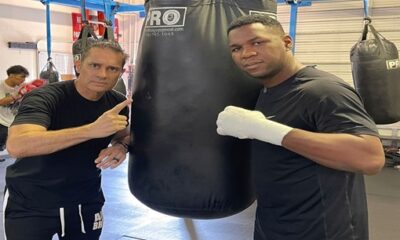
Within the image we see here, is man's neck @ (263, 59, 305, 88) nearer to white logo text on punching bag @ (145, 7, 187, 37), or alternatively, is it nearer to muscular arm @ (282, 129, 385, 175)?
muscular arm @ (282, 129, 385, 175)

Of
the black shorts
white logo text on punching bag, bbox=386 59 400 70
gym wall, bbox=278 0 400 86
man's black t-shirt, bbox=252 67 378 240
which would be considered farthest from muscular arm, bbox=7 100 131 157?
gym wall, bbox=278 0 400 86

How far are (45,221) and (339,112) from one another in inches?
50.5

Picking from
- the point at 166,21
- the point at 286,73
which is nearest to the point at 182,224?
the point at 166,21

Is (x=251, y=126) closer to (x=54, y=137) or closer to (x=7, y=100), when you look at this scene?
(x=54, y=137)

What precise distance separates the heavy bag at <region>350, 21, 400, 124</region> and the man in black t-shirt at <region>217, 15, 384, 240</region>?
230 centimetres

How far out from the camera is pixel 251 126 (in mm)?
1330

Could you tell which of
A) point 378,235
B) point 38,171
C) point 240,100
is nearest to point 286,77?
point 240,100

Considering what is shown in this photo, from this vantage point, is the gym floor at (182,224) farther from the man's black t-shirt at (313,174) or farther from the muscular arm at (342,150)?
the muscular arm at (342,150)

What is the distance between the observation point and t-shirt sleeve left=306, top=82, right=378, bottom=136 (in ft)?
4.09

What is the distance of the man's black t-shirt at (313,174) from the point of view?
129cm

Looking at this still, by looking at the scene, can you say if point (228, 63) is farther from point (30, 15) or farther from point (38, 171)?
point (30, 15)

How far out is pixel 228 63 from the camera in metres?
1.63

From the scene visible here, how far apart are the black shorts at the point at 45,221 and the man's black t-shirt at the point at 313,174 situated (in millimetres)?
887

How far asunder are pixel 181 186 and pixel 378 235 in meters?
2.71
